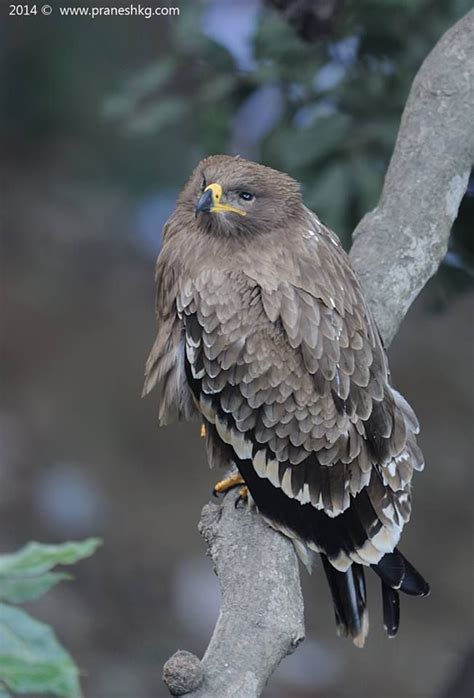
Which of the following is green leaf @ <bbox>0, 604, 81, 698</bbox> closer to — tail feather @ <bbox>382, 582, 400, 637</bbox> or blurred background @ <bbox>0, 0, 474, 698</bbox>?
tail feather @ <bbox>382, 582, 400, 637</bbox>

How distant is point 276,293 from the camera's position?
9.00ft

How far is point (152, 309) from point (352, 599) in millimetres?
5145

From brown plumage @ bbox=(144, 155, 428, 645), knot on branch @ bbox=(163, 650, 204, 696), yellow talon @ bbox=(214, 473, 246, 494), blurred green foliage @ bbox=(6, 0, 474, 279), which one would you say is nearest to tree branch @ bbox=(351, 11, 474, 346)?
brown plumage @ bbox=(144, 155, 428, 645)

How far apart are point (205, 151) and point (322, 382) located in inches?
62.1

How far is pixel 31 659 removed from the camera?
3.64 feet

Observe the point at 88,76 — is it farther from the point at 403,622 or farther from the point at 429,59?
the point at 429,59

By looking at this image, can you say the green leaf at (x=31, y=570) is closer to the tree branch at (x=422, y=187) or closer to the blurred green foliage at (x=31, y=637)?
the blurred green foliage at (x=31, y=637)

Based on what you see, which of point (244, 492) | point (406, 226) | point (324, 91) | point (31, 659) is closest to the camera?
point (31, 659)

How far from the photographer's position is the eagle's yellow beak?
9.47 ft

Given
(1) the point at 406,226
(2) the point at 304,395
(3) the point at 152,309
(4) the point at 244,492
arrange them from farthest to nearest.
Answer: (3) the point at 152,309
(1) the point at 406,226
(4) the point at 244,492
(2) the point at 304,395

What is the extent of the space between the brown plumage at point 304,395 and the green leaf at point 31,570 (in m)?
1.50

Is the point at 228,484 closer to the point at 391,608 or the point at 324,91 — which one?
the point at 391,608

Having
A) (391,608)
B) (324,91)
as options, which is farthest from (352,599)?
(324,91)

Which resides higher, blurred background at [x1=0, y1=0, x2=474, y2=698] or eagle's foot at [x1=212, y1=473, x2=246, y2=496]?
blurred background at [x1=0, y1=0, x2=474, y2=698]
